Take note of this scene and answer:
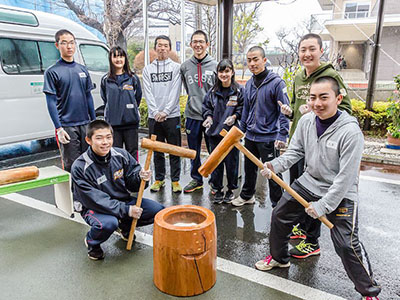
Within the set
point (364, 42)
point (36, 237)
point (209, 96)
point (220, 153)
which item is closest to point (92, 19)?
point (364, 42)

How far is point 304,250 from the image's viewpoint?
320 centimetres

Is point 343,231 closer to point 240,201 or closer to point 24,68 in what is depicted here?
point 240,201

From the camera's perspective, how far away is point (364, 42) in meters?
9.37

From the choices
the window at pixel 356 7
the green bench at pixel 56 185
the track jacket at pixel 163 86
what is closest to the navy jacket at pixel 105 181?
the green bench at pixel 56 185

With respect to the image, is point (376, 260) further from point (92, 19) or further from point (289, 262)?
point (92, 19)

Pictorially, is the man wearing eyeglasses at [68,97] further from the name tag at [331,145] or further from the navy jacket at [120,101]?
the name tag at [331,145]

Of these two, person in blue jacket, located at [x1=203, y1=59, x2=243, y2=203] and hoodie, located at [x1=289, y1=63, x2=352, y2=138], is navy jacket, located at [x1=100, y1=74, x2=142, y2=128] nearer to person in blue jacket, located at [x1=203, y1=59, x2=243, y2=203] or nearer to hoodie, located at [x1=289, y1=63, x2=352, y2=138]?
person in blue jacket, located at [x1=203, y1=59, x2=243, y2=203]

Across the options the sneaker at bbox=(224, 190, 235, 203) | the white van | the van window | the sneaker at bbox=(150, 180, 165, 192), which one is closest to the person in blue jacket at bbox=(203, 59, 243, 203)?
the sneaker at bbox=(224, 190, 235, 203)

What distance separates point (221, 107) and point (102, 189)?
1.87 metres

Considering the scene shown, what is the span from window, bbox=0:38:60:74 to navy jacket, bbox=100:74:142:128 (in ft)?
8.85

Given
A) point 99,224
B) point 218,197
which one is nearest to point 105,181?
point 99,224

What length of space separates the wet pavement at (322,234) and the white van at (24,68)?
1992 millimetres

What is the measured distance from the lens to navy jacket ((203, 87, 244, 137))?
415 cm

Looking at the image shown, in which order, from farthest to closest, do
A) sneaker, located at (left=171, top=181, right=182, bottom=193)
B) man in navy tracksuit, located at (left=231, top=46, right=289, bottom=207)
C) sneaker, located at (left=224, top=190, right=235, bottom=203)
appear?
sneaker, located at (left=171, top=181, right=182, bottom=193), sneaker, located at (left=224, top=190, right=235, bottom=203), man in navy tracksuit, located at (left=231, top=46, right=289, bottom=207)
